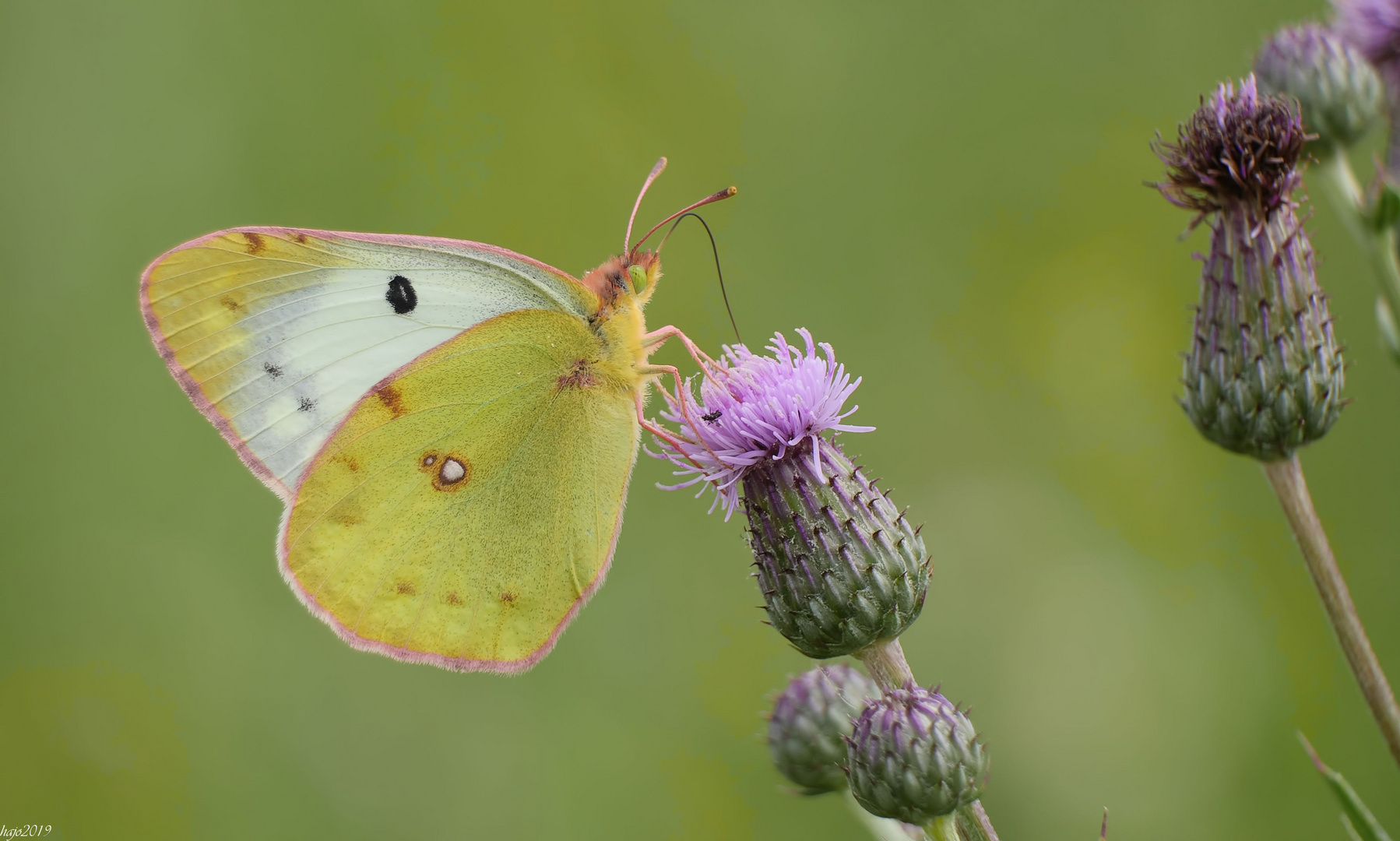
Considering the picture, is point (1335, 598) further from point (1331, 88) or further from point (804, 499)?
point (1331, 88)

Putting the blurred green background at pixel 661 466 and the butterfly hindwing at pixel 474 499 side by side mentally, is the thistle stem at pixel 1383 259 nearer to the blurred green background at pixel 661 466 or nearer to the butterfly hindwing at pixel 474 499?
the butterfly hindwing at pixel 474 499

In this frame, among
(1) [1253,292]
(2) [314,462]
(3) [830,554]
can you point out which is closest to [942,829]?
(3) [830,554]

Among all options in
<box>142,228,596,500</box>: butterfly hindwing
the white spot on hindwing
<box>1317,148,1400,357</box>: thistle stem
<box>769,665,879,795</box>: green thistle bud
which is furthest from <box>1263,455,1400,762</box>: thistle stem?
the white spot on hindwing

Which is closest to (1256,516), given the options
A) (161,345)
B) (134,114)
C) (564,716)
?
(564,716)

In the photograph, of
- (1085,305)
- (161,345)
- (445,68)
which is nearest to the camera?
(161,345)

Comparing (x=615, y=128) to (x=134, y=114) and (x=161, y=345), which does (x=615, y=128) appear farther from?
(x=161, y=345)

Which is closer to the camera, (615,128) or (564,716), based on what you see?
(564,716)

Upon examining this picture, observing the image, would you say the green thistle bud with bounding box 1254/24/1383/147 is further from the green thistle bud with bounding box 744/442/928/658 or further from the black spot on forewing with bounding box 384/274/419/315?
the black spot on forewing with bounding box 384/274/419/315

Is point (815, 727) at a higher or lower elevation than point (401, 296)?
lower
